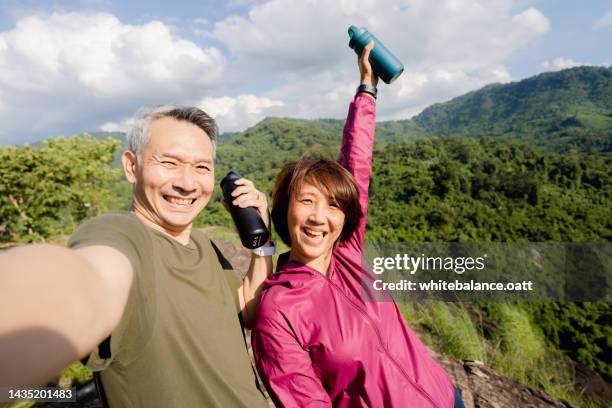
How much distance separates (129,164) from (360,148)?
95 centimetres

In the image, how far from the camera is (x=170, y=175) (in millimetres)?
1209

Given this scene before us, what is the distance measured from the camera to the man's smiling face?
121cm

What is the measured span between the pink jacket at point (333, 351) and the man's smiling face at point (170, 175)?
43cm

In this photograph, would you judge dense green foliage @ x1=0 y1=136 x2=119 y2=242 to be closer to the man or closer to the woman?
the man

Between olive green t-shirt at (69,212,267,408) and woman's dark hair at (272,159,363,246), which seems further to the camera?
woman's dark hair at (272,159,363,246)

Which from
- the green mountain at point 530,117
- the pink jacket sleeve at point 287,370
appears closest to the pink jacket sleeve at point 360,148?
the pink jacket sleeve at point 287,370

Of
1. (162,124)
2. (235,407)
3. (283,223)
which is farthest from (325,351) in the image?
(162,124)

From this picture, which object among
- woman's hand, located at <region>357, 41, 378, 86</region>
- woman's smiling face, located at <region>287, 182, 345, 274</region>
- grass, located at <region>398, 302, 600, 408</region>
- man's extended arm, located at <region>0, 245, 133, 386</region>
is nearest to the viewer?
man's extended arm, located at <region>0, 245, 133, 386</region>

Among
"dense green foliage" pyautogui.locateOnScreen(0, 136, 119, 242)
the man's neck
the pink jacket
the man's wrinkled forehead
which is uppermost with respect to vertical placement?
"dense green foliage" pyautogui.locateOnScreen(0, 136, 119, 242)

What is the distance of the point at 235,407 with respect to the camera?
1.08 m

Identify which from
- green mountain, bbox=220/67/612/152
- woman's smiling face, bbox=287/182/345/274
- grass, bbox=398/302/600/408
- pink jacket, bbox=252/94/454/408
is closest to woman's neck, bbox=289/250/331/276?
woman's smiling face, bbox=287/182/345/274

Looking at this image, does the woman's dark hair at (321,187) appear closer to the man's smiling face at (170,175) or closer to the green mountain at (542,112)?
the man's smiling face at (170,175)

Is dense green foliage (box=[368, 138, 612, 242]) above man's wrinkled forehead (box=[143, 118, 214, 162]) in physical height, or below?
above

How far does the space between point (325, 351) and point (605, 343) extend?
2755 centimetres
